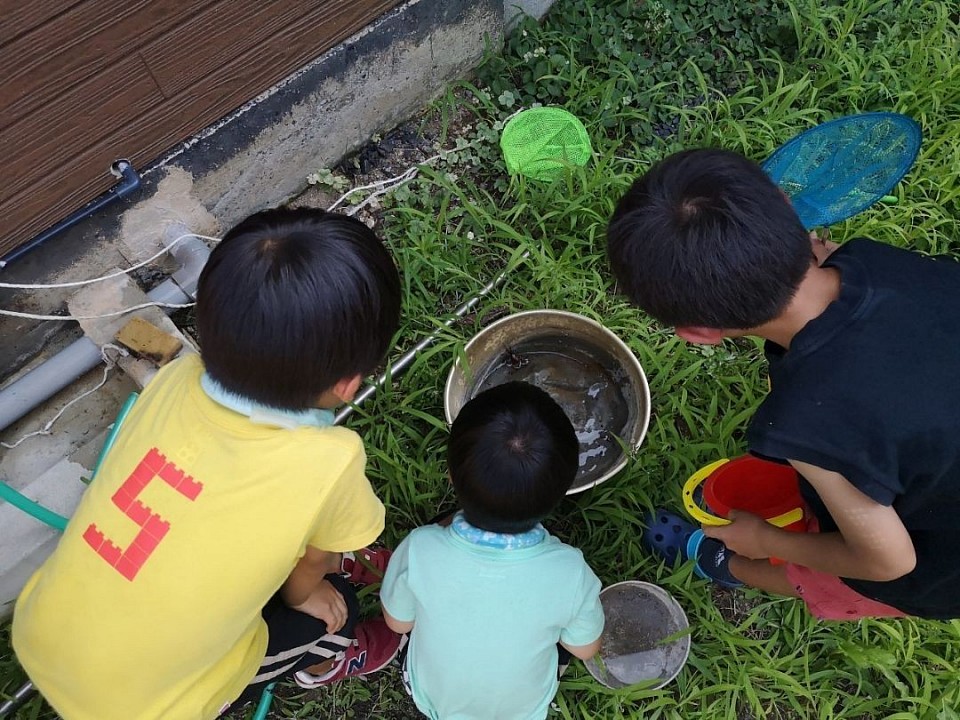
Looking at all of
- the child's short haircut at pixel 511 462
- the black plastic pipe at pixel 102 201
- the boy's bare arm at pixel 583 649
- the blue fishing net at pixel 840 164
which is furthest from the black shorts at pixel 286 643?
the blue fishing net at pixel 840 164

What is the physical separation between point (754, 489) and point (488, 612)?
1.00 m

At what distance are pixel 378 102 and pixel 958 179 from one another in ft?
7.87

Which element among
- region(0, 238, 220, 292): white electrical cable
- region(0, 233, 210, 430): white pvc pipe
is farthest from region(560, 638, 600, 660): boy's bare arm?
region(0, 238, 220, 292): white electrical cable

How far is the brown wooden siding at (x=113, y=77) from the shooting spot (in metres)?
1.87

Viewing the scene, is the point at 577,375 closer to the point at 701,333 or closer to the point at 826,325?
the point at 701,333

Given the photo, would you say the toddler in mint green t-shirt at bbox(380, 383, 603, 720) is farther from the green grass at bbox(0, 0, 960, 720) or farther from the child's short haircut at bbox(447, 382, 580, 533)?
the green grass at bbox(0, 0, 960, 720)

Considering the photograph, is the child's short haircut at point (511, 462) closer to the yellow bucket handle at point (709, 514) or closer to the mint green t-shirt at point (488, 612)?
the mint green t-shirt at point (488, 612)

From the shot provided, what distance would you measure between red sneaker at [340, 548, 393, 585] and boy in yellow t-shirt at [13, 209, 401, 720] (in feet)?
2.42

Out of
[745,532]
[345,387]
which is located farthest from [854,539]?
[345,387]

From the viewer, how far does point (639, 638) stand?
2182 millimetres

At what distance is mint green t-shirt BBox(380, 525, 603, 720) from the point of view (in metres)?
1.61

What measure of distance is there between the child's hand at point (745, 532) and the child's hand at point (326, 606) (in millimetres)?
1056

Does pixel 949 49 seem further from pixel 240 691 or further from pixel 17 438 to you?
pixel 17 438

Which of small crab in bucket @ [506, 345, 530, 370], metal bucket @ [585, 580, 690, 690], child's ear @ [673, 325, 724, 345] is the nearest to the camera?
child's ear @ [673, 325, 724, 345]
